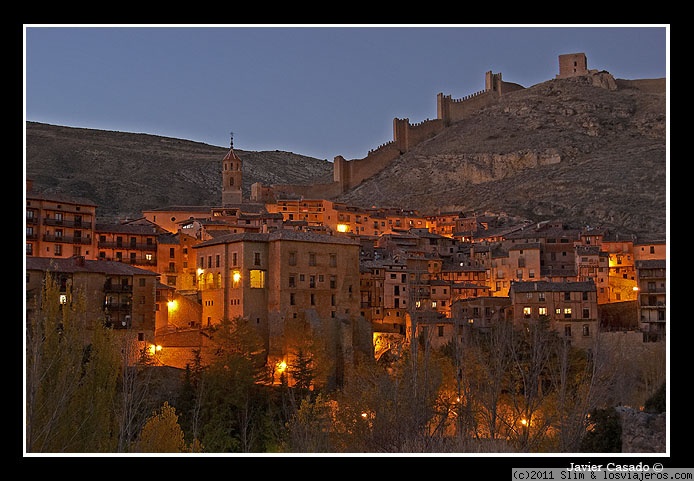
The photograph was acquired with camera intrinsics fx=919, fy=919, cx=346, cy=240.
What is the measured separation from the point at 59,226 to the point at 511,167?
46.4 metres

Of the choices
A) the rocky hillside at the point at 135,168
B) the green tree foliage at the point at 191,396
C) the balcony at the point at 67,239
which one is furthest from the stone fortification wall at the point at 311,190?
the green tree foliage at the point at 191,396

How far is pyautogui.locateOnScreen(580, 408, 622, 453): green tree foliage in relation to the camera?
1438 cm

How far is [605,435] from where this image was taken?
1492 cm

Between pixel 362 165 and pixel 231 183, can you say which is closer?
pixel 231 183

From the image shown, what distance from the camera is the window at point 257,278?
3778cm

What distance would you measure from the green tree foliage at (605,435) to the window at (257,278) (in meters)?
23.1

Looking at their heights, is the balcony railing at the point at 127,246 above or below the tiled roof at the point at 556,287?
above

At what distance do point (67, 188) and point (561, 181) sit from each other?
140ft

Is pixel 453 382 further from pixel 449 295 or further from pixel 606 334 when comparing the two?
pixel 449 295

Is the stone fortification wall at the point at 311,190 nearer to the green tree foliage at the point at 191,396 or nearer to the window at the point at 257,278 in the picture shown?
the window at the point at 257,278

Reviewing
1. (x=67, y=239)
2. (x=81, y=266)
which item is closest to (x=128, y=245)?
(x=67, y=239)

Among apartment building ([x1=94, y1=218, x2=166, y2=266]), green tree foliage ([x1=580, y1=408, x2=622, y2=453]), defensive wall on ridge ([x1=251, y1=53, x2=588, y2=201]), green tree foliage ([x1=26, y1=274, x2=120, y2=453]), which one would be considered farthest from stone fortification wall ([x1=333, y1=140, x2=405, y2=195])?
green tree foliage ([x1=580, y1=408, x2=622, y2=453])

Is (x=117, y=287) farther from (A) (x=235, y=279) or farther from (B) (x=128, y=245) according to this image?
(B) (x=128, y=245)

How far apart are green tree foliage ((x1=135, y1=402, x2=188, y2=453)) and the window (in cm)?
1510
